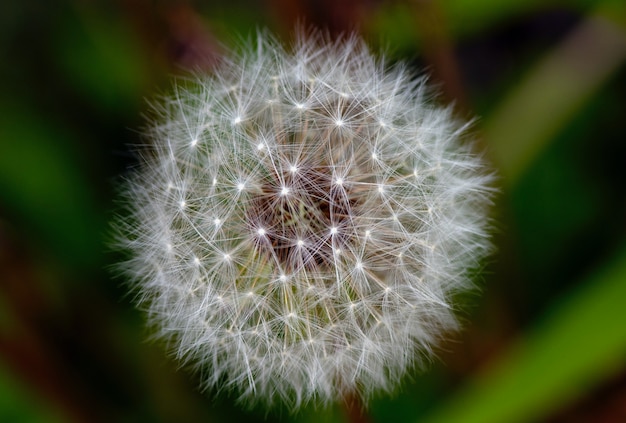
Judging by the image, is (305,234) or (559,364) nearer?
(305,234)

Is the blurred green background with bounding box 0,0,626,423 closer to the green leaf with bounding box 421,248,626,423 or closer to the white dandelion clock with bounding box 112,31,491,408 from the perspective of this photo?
the green leaf with bounding box 421,248,626,423

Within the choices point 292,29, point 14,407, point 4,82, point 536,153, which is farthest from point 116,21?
point 536,153

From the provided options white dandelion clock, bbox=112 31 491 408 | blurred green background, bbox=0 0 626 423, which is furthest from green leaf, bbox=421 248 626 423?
white dandelion clock, bbox=112 31 491 408

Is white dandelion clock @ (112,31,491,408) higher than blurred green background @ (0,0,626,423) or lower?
lower

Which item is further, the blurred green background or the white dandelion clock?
the blurred green background

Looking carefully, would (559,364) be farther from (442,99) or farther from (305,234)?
(305,234)

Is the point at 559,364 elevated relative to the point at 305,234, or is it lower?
elevated

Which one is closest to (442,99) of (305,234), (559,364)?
(559,364)
